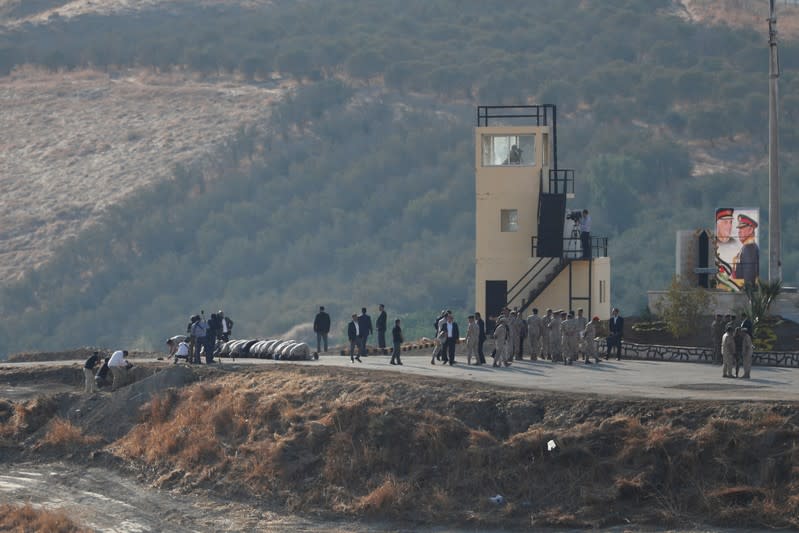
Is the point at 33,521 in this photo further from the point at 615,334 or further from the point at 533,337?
the point at 615,334

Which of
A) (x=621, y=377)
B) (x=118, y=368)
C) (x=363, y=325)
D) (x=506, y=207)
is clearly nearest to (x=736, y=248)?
(x=506, y=207)

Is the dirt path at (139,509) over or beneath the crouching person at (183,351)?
beneath

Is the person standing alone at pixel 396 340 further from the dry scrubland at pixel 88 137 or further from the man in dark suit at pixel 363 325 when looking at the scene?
the dry scrubland at pixel 88 137

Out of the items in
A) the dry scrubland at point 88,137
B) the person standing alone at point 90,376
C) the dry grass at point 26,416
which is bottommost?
the dry grass at point 26,416

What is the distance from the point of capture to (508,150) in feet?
159

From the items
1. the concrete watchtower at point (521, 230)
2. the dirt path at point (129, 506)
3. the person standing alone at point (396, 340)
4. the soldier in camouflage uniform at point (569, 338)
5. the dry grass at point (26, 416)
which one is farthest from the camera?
the concrete watchtower at point (521, 230)

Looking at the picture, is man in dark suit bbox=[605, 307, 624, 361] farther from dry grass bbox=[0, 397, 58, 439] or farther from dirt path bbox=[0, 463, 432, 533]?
dry grass bbox=[0, 397, 58, 439]

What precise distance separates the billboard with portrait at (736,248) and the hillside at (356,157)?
51693 mm

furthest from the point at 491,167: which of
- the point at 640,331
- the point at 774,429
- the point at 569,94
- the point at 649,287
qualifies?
the point at 569,94

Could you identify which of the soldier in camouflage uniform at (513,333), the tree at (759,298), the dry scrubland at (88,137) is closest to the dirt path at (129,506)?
the soldier in camouflage uniform at (513,333)

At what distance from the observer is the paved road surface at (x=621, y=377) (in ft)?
99.0

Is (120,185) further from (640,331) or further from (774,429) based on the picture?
(774,429)

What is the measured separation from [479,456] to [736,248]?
2380cm

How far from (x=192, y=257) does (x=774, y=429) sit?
374ft
